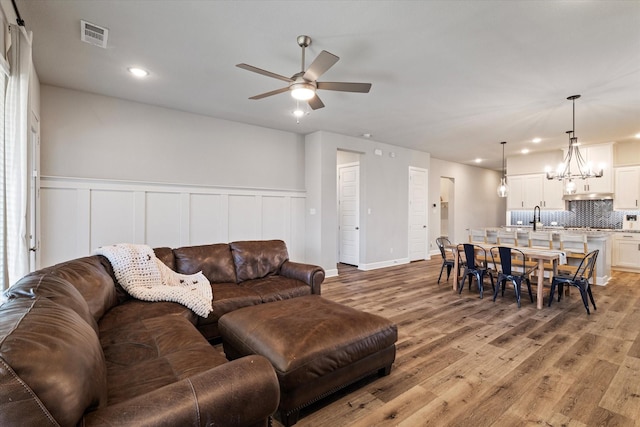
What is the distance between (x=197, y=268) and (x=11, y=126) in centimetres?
190

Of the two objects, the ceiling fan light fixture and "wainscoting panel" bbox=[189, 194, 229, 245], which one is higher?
the ceiling fan light fixture

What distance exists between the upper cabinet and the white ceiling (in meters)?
1.85

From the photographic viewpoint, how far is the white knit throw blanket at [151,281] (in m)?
2.67

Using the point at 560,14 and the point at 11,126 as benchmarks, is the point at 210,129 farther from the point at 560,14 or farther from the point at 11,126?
the point at 560,14

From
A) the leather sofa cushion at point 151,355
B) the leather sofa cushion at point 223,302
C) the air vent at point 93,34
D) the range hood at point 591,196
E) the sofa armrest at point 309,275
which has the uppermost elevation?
the air vent at point 93,34

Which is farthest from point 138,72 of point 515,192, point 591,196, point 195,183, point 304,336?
point 591,196


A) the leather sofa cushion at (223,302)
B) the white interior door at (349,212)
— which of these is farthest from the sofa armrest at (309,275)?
the white interior door at (349,212)

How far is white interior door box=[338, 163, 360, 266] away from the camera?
6.86 meters

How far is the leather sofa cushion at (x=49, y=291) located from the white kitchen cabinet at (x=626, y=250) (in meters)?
8.79

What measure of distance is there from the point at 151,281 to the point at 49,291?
4.31 ft

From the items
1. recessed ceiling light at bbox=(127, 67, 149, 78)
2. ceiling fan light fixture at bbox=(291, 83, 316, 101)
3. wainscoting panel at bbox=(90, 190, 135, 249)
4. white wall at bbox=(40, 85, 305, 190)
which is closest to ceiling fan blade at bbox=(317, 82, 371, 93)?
ceiling fan light fixture at bbox=(291, 83, 316, 101)

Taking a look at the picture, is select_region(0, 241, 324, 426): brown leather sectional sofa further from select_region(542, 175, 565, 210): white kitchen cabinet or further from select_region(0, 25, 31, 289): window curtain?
select_region(542, 175, 565, 210): white kitchen cabinet

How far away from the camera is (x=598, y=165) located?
20.9 ft

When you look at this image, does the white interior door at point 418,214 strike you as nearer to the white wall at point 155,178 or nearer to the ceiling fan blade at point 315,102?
the white wall at point 155,178
